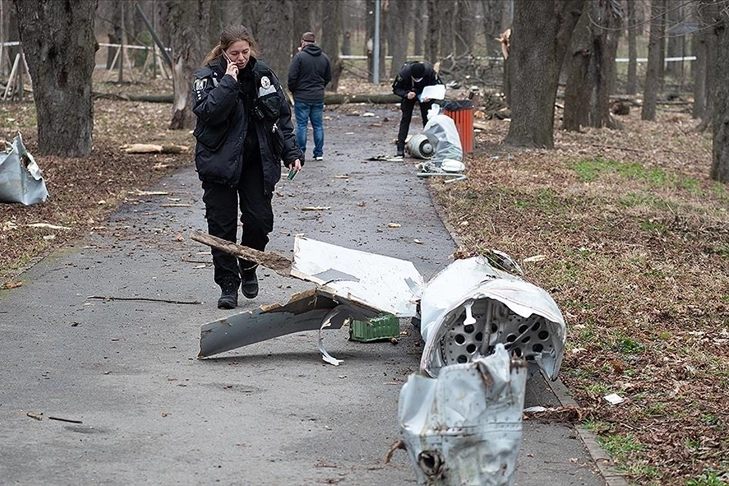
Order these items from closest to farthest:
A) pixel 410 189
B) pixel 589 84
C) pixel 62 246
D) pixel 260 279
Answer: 1. pixel 260 279
2. pixel 62 246
3. pixel 410 189
4. pixel 589 84

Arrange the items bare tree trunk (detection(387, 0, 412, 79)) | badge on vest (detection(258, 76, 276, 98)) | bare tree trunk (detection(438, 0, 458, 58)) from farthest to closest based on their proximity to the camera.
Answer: bare tree trunk (detection(387, 0, 412, 79)) < bare tree trunk (detection(438, 0, 458, 58)) < badge on vest (detection(258, 76, 276, 98))

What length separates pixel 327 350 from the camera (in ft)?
24.7

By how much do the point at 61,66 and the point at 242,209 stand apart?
10249 millimetres

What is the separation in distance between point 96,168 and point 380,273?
1025cm

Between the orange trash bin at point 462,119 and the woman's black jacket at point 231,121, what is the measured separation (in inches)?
489

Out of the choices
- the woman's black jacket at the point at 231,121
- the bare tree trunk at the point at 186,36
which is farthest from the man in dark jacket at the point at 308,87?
the woman's black jacket at the point at 231,121

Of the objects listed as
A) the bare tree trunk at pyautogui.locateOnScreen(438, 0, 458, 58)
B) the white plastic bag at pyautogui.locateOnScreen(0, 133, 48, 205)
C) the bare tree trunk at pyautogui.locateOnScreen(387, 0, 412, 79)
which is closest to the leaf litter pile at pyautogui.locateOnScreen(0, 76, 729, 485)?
the white plastic bag at pyautogui.locateOnScreen(0, 133, 48, 205)

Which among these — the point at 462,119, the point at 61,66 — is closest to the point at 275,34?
the point at 462,119

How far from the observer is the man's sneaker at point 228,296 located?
8.53 metres

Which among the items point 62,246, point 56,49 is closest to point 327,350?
point 62,246

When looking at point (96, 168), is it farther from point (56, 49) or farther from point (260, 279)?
point (260, 279)

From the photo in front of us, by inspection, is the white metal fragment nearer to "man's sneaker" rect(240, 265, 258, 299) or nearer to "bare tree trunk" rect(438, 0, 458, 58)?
"man's sneaker" rect(240, 265, 258, 299)

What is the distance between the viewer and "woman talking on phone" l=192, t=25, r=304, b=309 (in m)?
7.98

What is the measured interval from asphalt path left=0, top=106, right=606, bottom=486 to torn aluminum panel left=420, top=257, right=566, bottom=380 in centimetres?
33
